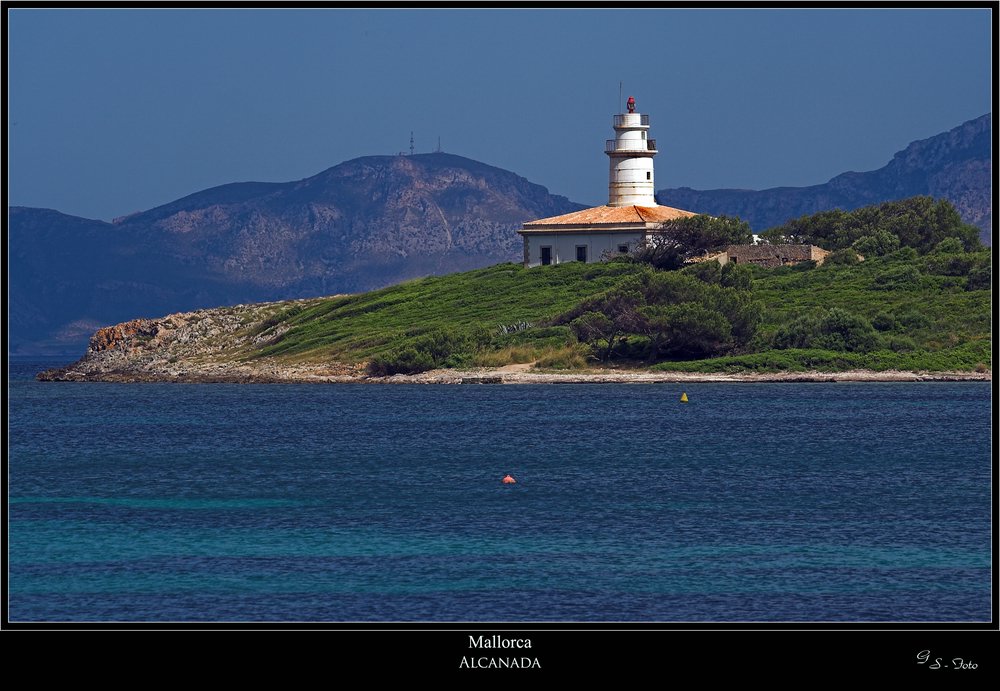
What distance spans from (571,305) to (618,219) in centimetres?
1351

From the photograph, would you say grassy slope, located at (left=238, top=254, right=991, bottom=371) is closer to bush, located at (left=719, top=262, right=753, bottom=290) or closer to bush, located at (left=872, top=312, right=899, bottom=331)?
bush, located at (left=872, top=312, right=899, bottom=331)

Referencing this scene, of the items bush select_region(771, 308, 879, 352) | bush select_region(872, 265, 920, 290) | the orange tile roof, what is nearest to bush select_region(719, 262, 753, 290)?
bush select_region(771, 308, 879, 352)

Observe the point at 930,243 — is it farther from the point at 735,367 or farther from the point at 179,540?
the point at 179,540

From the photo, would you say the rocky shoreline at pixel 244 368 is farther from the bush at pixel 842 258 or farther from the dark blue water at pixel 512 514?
Result: the bush at pixel 842 258

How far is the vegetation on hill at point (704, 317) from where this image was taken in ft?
286

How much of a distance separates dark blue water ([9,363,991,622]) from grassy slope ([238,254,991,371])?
44.9 ft

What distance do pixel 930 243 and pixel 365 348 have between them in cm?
4016

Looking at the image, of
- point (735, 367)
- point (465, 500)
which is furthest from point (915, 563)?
point (735, 367)

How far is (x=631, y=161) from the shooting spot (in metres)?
110

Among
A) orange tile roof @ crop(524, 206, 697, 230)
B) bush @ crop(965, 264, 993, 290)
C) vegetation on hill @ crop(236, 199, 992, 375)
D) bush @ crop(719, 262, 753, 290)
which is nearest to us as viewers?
vegetation on hill @ crop(236, 199, 992, 375)

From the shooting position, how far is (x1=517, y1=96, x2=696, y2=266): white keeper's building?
4254 inches

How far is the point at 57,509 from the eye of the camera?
38938 mm

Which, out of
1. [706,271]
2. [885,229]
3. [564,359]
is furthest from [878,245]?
[564,359]

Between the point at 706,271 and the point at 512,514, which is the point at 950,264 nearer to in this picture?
the point at 706,271
